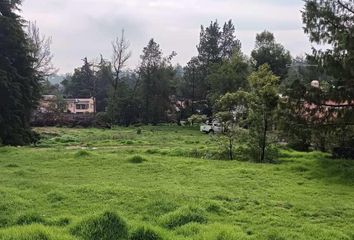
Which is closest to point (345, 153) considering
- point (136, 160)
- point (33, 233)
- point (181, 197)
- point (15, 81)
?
point (136, 160)

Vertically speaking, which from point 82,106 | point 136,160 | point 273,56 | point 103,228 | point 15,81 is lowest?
point 136,160

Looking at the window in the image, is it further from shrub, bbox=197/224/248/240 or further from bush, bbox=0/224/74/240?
shrub, bbox=197/224/248/240

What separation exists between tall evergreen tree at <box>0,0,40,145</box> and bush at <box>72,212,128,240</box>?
64.6 feet

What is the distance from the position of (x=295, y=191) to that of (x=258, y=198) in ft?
5.65

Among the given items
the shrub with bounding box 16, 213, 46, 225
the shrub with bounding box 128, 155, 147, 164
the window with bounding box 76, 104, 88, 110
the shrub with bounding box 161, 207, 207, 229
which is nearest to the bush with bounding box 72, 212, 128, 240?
the shrub with bounding box 161, 207, 207, 229

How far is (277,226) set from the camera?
8.06m

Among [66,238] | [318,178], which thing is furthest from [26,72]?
[66,238]

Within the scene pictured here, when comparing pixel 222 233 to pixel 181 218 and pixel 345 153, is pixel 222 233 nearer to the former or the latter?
pixel 181 218

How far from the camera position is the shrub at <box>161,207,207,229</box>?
7.86m

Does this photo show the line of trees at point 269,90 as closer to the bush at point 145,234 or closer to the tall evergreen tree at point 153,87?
the tall evergreen tree at point 153,87

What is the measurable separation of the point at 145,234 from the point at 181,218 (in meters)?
1.14

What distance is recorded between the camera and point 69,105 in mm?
69562

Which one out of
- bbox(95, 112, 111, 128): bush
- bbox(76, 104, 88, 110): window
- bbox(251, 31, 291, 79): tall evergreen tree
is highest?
bbox(251, 31, 291, 79): tall evergreen tree

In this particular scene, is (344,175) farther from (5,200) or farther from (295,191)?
(5,200)
